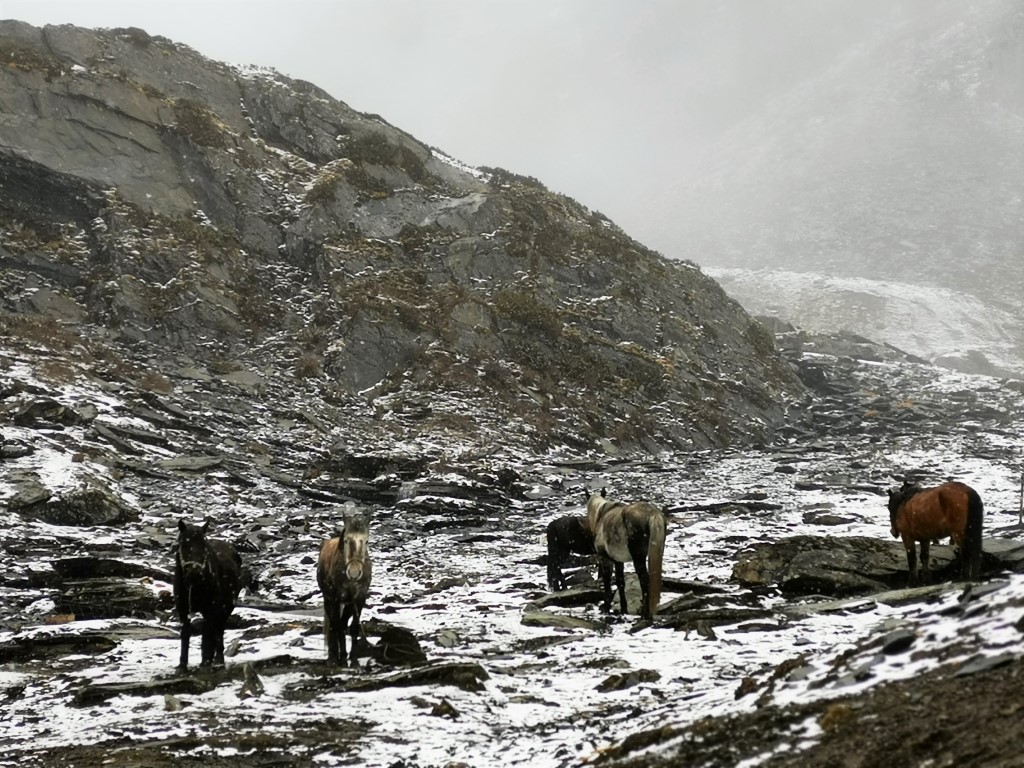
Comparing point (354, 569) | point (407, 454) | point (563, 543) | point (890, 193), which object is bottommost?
point (354, 569)

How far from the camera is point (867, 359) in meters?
53.4

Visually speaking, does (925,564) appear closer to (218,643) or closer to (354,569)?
(354,569)

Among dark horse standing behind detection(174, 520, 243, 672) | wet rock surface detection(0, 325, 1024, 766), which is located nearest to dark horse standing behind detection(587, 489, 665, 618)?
wet rock surface detection(0, 325, 1024, 766)

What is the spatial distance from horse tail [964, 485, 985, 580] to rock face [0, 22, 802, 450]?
19929 millimetres

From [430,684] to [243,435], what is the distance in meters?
19.8

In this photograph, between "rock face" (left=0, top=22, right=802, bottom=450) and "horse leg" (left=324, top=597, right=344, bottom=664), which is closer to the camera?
"horse leg" (left=324, top=597, right=344, bottom=664)

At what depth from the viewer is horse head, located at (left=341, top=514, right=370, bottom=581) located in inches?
401

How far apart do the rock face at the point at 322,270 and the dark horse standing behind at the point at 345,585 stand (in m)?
20.1

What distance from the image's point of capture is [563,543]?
52.5ft

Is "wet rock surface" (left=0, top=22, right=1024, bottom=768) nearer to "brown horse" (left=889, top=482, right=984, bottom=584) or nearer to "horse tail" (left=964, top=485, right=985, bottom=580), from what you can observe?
"brown horse" (left=889, top=482, right=984, bottom=584)

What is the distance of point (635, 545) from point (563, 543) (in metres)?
3.30

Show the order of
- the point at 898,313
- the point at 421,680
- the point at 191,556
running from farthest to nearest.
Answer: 1. the point at 898,313
2. the point at 191,556
3. the point at 421,680

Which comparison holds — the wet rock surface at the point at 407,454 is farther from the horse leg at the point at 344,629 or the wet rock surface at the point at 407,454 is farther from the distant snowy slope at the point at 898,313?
the distant snowy slope at the point at 898,313

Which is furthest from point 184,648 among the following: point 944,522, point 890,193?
point 890,193
